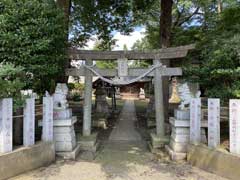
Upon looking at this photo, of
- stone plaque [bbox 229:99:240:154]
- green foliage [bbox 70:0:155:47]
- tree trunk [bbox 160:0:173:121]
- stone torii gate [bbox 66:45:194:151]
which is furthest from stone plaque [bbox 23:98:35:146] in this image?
green foliage [bbox 70:0:155:47]

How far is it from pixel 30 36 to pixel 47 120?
193 centimetres

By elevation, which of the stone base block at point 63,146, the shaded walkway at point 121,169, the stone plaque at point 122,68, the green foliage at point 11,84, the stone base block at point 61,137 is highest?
the stone plaque at point 122,68

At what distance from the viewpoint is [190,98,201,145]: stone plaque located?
6750mm

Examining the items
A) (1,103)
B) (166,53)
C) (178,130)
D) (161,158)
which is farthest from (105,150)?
(1,103)

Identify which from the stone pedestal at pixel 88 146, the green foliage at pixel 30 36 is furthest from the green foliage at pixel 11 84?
the stone pedestal at pixel 88 146

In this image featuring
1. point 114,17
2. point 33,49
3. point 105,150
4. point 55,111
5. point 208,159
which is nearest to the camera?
point 208,159

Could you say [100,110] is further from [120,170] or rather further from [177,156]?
[120,170]

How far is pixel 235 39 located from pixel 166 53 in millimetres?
2590

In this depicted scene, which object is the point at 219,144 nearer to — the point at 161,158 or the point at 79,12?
the point at 161,158

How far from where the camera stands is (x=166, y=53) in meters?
8.87

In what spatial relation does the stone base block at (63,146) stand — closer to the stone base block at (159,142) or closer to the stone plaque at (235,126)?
the stone base block at (159,142)

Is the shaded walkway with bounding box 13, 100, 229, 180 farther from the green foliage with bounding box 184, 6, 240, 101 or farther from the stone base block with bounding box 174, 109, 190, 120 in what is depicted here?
the green foliage with bounding box 184, 6, 240, 101

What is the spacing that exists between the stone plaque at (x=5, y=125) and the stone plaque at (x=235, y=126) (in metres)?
4.01

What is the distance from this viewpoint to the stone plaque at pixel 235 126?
5.18 metres
